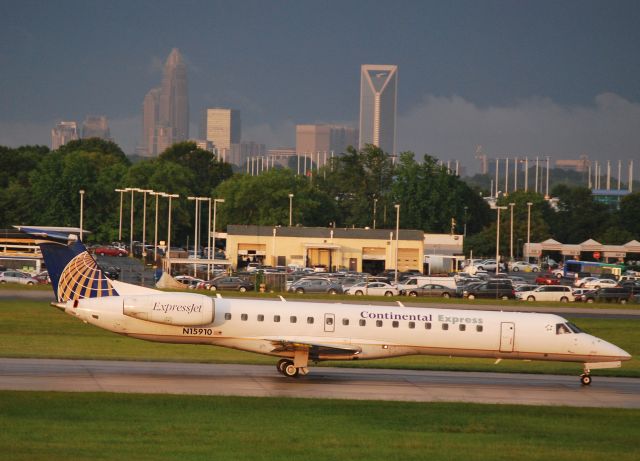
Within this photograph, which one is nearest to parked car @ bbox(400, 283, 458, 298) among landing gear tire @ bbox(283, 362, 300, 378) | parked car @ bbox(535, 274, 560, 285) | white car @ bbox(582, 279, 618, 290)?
white car @ bbox(582, 279, 618, 290)

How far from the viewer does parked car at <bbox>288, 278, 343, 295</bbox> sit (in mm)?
72956

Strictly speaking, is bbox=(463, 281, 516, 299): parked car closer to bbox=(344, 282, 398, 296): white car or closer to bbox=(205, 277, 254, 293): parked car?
bbox=(344, 282, 398, 296): white car

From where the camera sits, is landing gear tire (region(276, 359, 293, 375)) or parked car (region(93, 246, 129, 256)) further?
parked car (region(93, 246, 129, 256))

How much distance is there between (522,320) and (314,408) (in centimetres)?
1035

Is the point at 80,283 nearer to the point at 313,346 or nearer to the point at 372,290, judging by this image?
the point at 313,346

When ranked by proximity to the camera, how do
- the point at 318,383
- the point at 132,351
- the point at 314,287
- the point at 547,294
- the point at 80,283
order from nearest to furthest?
the point at 318,383 < the point at 80,283 < the point at 132,351 < the point at 314,287 < the point at 547,294

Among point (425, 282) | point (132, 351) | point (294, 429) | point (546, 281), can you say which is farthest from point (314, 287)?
point (294, 429)

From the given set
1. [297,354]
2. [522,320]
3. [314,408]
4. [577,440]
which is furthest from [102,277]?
A: [577,440]

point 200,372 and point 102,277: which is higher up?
point 102,277

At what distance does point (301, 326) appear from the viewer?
107ft

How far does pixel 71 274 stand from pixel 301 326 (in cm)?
801

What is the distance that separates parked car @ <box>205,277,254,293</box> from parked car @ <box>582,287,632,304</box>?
25426 millimetres

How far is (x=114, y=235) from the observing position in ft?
434

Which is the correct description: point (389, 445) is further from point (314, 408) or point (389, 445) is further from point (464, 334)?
point (464, 334)
